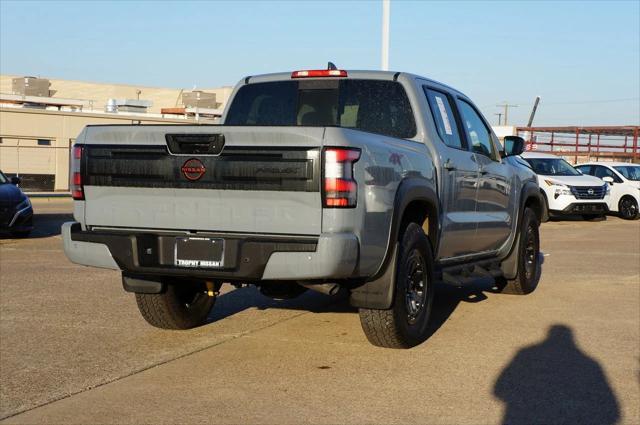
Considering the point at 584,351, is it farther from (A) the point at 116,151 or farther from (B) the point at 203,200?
(A) the point at 116,151

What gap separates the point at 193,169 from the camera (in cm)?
562

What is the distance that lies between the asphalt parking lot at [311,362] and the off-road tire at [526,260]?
13cm

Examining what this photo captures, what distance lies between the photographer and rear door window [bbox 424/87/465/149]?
7.32 meters

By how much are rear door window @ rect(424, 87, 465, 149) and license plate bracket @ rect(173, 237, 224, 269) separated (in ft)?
8.35

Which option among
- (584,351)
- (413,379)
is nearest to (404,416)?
(413,379)

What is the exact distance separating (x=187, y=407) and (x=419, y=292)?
238 cm

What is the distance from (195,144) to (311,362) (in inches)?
70.2

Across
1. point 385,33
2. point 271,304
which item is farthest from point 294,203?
point 385,33

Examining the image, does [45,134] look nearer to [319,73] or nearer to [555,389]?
[319,73]

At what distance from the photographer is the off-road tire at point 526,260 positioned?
9211 millimetres

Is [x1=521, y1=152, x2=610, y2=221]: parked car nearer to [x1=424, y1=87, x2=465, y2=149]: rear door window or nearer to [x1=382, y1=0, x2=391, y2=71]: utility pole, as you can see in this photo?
[x1=382, y1=0, x2=391, y2=71]: utility pole

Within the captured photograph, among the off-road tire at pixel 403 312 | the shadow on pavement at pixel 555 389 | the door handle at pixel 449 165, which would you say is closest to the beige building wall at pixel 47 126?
the door handle at pixel 449 165

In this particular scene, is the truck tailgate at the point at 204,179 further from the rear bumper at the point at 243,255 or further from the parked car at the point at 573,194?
the parked car at the point at 573,194

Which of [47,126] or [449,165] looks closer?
[449,165]
